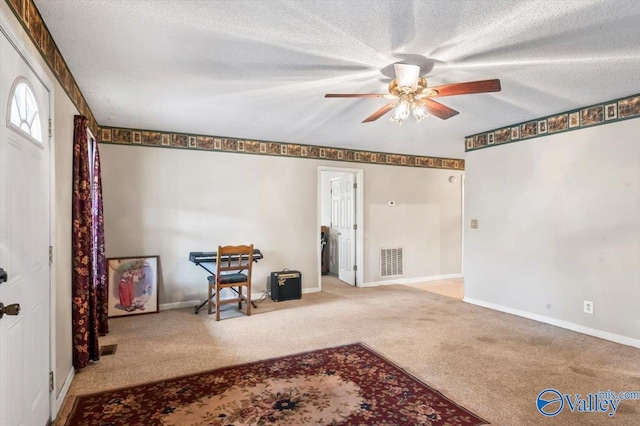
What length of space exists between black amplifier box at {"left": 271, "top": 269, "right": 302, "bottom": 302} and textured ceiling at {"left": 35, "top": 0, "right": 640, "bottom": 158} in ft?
7.75

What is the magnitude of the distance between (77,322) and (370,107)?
3296 millimetres

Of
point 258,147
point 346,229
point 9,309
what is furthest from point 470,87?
point 346,229

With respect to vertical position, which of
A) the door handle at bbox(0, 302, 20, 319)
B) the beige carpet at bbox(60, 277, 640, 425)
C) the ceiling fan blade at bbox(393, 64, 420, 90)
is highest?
the ceiling fan blade at bbox(393, 64, 420, 90)

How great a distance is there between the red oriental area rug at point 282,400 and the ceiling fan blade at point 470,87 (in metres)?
2.15

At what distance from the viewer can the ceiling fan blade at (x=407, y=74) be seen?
90.4 inches

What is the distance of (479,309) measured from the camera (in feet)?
14.8

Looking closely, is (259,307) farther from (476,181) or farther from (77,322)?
(476,181)

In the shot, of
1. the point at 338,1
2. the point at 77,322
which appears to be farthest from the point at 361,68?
the point at 77,322

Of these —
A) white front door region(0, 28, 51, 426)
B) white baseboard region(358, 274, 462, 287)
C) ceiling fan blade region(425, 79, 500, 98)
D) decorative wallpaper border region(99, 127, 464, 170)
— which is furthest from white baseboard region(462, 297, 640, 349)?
white front door region(0, 28, 51, 426)

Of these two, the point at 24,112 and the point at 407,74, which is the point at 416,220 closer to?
the point at 407,74

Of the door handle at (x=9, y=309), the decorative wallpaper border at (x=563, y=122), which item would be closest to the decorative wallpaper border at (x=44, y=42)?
the door handle at (x=9, y=309)

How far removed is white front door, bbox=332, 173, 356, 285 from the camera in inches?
237

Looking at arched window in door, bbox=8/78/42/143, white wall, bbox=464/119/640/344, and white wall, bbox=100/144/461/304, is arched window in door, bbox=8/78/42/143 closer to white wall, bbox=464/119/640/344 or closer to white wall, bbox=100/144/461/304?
white wall, bbox=100/144/461/304

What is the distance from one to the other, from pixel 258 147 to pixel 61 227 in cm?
309
